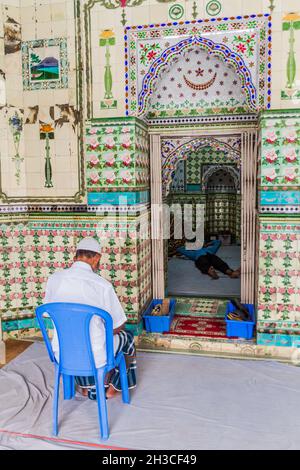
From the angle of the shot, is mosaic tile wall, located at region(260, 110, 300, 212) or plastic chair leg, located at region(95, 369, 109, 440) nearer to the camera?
plastic chair leg, located at region(95, 369, 109, 440)

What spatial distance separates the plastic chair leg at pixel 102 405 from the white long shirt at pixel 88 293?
0.28 feet

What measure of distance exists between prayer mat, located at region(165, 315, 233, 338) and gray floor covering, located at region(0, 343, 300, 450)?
0.45 metres

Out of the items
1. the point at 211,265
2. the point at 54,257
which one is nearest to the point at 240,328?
the point at 54,257

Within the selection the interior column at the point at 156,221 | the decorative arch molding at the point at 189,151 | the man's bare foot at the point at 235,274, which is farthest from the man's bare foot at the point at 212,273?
the decorative arch molding at the point at 189,151

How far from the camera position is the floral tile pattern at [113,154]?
14.9 feet

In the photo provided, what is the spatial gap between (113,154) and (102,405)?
8.16 feet

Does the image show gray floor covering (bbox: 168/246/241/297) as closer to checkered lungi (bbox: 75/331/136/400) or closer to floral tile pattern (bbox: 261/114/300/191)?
floral tile pattern (bbox: 261/114/300/191)

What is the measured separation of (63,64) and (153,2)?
3.55 ft

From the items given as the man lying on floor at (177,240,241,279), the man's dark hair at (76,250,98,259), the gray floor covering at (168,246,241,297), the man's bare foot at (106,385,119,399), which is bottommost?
the man's bare foot at (106,385,119,399)

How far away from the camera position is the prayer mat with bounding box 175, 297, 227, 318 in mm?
5348

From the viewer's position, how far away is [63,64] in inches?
185

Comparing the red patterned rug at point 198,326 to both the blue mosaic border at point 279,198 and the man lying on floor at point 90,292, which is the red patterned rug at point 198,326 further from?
the man lying on floor at point 90,292

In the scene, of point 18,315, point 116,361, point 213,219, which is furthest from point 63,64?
point 213,219

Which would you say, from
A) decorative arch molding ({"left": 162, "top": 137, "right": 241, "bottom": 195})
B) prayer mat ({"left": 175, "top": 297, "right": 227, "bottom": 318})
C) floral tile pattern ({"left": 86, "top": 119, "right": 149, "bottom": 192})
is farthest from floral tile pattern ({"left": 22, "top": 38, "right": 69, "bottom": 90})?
prayer mat ({"left": 175, "top": 297, "right": 227, "bottom": 318})
